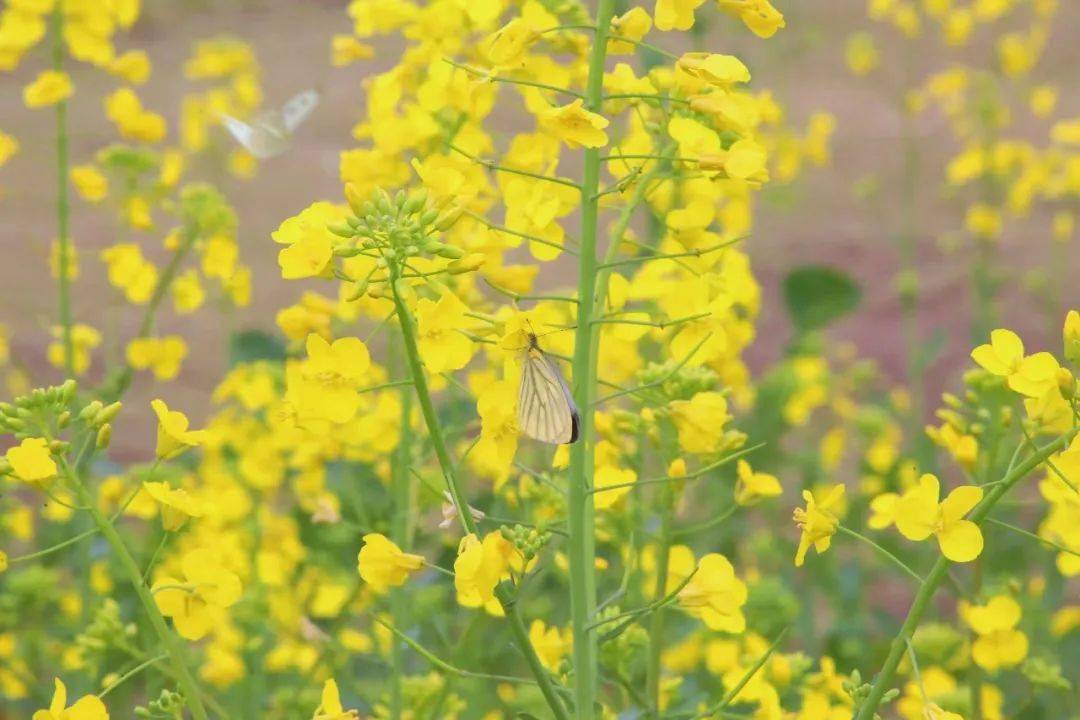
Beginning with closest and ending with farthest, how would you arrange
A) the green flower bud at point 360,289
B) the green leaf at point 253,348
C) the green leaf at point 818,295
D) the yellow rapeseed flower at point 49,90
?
the green flower bud at point 360,289 < the yellow rapeseed flower at point 49,90 < the green leaf at point 253,348 < the green leaf at point 818,295

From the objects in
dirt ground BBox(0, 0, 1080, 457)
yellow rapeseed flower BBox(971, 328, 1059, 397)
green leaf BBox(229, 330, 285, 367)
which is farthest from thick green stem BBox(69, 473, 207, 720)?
dirt ground BBox(0, 0, 1080, 457)

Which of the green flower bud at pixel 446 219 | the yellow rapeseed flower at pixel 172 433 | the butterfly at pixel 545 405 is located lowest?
the yellow rapeseed flower at pixel 172 433

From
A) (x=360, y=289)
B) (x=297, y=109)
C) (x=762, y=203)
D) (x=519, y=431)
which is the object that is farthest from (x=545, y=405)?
(x=762, y=203)

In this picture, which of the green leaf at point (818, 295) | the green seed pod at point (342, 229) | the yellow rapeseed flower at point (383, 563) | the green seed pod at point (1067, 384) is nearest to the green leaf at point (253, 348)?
the green leaf at point (818, 295)

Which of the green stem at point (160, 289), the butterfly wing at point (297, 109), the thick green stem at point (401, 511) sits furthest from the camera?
the green stem at point (160, 289)

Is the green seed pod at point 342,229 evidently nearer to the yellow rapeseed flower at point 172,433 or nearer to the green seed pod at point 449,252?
the green seed pod at point 449,252

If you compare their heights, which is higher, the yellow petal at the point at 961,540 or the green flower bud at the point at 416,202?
the green flower bud at the point at 416,202

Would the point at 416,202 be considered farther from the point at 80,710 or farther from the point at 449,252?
the point at 80,710
